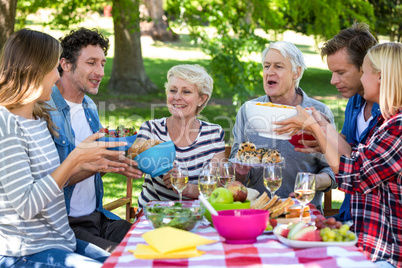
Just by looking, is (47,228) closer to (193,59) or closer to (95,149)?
(95,149)

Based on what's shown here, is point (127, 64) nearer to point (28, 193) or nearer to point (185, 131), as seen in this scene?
point (185, 131)

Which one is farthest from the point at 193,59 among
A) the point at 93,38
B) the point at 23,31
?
the point at 23,31

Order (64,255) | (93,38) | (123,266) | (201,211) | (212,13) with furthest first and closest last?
(212,13) → (93,38) → (64,255) → (201,211) → (123,266)

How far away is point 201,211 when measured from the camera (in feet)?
7.70

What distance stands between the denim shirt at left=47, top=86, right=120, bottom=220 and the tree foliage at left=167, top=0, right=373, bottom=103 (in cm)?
578

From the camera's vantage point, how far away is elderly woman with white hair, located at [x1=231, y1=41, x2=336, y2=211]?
149 inches

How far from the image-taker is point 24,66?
2629 mm

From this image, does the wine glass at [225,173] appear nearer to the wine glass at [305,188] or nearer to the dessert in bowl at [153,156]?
the dessert in bowl at [153,156]

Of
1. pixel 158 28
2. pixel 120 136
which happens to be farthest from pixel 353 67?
pixel 158 28

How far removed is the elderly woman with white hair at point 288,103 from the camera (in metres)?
3.80

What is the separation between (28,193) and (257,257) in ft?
4.09

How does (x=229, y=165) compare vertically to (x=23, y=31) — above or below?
below

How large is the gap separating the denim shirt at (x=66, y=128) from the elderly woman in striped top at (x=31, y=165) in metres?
0.47

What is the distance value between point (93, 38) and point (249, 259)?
8.27 ft
